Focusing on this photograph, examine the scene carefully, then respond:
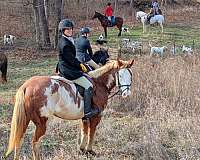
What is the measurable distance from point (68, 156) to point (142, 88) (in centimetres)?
488

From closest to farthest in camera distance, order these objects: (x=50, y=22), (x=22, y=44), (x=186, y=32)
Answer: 1. (x=22, y=44)
2. (x=186, y=32)
3. (x=50, y=22)

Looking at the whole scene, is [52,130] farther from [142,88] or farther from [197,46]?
[197,46]

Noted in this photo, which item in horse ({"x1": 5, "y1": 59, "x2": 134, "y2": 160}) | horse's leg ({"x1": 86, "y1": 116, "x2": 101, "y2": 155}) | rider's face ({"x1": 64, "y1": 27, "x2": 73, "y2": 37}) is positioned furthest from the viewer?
horse's leg ({"x1": 86, "y1": 116, "x2": 101, "y2": 155})

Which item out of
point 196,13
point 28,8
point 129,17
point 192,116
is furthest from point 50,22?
point 192,116

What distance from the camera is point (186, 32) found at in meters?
29.9

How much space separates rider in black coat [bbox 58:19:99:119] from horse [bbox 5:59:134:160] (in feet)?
0.39

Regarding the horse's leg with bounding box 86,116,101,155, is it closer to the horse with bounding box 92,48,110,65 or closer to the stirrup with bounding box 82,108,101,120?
the stirrup with bounding box 82,108,101,120

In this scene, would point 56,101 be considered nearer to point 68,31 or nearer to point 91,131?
point 91,131

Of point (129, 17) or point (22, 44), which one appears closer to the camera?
point (22, 44)

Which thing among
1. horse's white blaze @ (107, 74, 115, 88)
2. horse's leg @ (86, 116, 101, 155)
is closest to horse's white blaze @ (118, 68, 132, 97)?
horse's white blaze @ (107, 74, 115, 88)

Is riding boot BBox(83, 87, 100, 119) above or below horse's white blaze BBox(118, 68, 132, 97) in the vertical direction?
below

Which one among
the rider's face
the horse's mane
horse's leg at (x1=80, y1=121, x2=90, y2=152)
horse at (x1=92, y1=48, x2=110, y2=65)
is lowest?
horse's leg at (x1=80, y1=121, x2=90, y2=152)

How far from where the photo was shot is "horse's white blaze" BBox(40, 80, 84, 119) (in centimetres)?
799

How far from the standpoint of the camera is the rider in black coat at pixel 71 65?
27.3 feet
